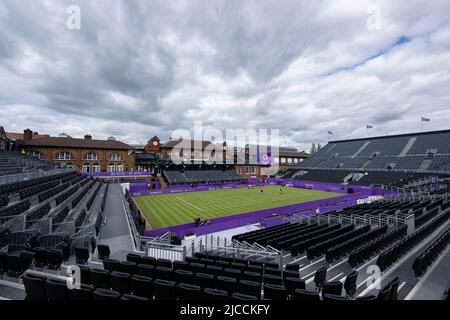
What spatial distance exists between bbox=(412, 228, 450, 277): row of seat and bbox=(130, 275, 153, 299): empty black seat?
921cm

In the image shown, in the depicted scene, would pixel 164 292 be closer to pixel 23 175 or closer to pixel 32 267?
pixel 32 267

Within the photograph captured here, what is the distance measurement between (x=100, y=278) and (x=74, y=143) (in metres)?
57.4

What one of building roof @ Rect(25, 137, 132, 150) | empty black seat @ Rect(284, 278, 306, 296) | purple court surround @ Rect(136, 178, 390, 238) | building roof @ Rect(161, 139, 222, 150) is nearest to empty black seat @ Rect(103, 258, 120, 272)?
empty black seat @ Rect(284, 278, 306, 296)

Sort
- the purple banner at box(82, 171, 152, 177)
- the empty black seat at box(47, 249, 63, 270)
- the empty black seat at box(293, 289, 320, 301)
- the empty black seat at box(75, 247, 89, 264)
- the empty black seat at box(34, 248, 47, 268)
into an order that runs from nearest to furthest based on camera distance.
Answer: the empty black seat at box(293, 289, 320, 301) → the empty black seat at box(47, 249, 63, 270) → the empty black seat at box(34, 248, 47, 268) → the empty black seat at box(75, 247, 89, 264) → the purple banner at box(82, 171, 152, 177)

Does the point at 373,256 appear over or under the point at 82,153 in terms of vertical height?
under

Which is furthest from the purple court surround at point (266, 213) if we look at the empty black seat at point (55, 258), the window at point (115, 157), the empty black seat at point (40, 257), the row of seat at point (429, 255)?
the window at point (115, 157)

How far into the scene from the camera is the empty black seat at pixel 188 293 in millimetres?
5215

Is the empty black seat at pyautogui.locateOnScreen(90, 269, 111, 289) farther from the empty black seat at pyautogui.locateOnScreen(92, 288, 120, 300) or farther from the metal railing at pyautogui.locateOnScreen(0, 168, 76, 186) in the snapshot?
the metal railing at pyautogui.locateOnScreen(0, 168, 76, 186)

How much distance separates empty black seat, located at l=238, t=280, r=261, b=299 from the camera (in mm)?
5843

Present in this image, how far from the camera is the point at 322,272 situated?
7.20 meters

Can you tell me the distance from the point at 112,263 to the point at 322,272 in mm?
7018

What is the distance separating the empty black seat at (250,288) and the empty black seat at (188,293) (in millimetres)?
1373

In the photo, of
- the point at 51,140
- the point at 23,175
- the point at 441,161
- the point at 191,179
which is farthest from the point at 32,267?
the point at 441,161

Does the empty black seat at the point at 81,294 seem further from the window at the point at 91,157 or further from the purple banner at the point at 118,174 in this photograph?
the window at the point at 91,157
